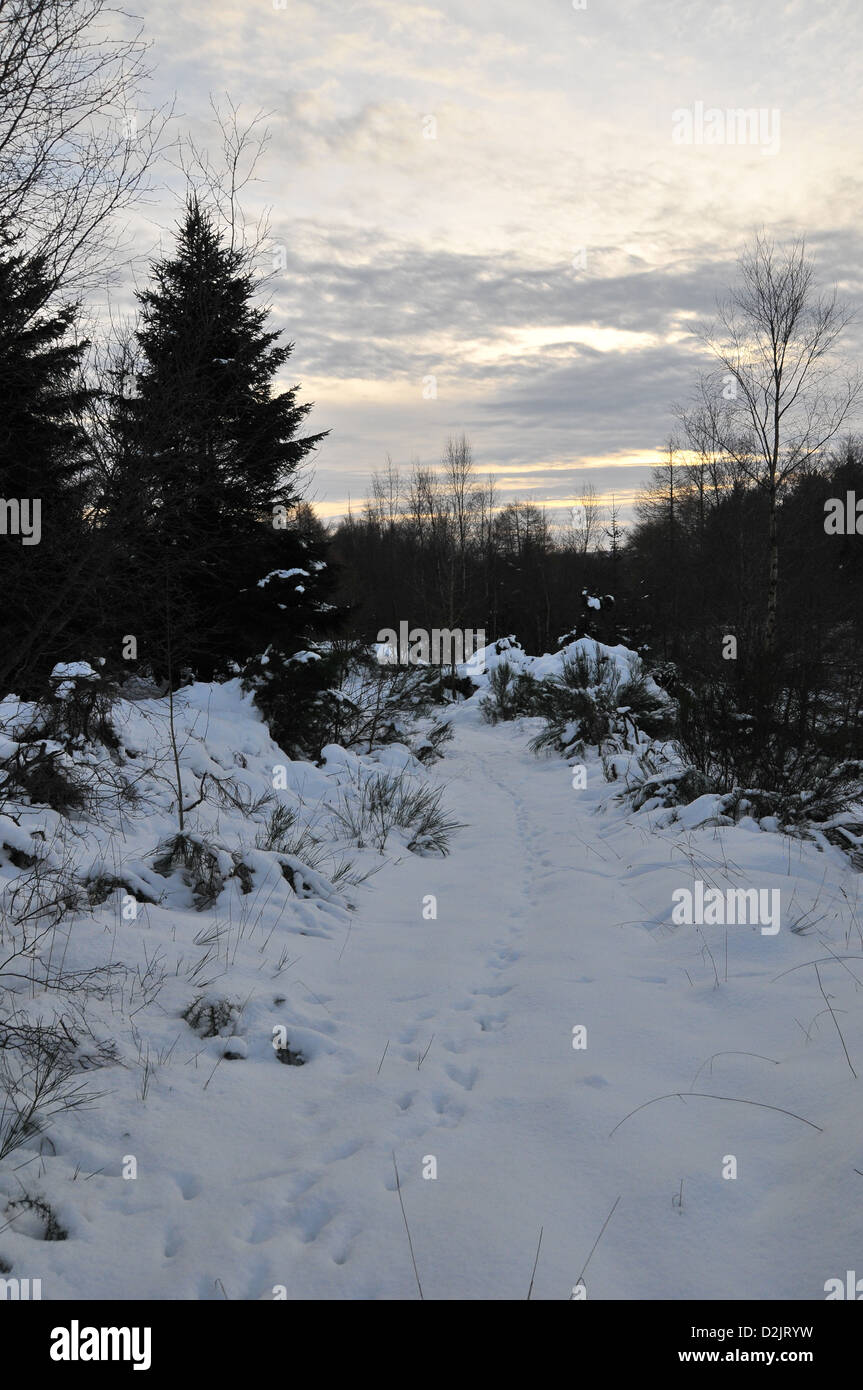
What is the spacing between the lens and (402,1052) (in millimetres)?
3350

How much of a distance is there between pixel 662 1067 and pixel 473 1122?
874 millimetres

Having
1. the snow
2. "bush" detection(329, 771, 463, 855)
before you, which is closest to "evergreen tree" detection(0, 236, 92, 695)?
"bush" detection(329, 771, 463, 855)

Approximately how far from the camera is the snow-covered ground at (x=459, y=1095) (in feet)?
6.75

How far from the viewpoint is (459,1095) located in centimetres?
300

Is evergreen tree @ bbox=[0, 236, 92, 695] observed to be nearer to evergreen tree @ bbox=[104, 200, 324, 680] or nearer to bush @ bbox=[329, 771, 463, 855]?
evergreen tree @ bbox=[104, 200, 324, 680]

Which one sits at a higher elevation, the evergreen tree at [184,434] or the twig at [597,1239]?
the evergreen tree at [184,434]

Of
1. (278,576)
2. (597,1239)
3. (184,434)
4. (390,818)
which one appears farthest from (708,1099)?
(278,576)

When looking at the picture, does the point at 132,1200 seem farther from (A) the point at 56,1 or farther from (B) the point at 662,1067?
(A) the point at 56,1

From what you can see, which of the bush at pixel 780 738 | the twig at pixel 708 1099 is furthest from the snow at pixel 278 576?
the twig at pixel 708 1099

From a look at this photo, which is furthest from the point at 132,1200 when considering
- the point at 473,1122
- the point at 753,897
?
the point at 753,897

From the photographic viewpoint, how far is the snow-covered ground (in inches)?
81.0

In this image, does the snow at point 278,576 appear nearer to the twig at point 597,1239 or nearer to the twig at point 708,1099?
the twig at point 708,1099

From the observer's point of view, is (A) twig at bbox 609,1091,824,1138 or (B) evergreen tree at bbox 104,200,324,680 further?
(B) evergreen tree at bbox 104,200,324,680

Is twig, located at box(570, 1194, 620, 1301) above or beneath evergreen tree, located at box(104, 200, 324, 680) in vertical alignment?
beneath
